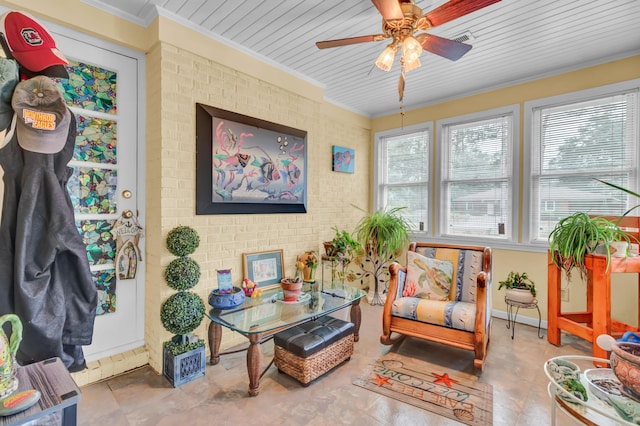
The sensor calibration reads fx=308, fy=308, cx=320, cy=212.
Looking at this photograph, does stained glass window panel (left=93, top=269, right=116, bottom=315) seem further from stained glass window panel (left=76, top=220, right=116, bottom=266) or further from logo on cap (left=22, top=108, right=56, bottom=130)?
logo on cap (left=22, top=108, right=56, bottom=130)

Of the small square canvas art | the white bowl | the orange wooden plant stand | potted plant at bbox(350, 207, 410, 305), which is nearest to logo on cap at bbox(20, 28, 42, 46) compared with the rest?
the white bowl

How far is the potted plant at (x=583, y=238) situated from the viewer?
248 centimetres

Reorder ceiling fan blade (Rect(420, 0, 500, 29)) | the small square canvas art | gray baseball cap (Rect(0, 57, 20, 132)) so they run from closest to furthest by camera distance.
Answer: gray baseball cap (Rect(0, 57, 20, 132)) → ceiling fan blade (Rect(420, 0, 500, 29)) → the small square canvas art

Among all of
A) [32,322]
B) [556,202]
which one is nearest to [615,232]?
[556,202]

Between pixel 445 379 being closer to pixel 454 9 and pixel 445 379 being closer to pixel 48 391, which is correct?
pixel 48 391

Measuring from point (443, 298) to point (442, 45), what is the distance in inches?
80.2

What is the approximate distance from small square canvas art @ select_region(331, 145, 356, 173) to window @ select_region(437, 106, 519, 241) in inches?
46.7

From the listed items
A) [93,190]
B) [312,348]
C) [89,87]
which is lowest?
[312,348]

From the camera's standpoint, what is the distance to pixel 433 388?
2.14 metres

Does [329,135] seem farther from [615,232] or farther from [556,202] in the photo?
[615,232]

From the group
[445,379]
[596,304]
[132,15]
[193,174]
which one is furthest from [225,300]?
[596,304]

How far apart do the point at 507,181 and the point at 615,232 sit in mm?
1217

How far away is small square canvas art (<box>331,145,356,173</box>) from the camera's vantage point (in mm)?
4215

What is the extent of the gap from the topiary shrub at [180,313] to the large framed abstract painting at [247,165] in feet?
2.30
